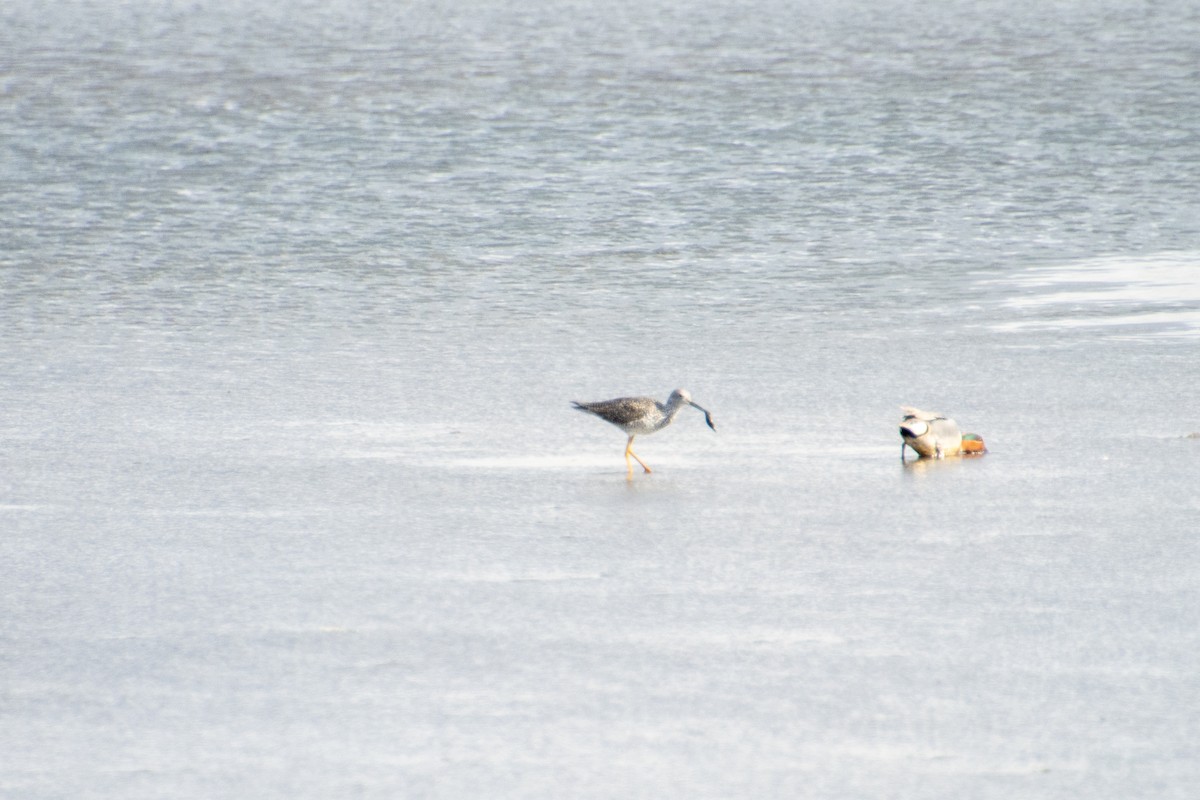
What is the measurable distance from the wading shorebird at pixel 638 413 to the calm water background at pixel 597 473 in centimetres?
16

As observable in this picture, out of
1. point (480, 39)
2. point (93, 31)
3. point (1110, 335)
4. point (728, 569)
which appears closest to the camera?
point (728, 569)

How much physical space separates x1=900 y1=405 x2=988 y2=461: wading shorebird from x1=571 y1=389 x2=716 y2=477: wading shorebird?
2.50 ft

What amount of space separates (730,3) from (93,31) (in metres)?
15.3

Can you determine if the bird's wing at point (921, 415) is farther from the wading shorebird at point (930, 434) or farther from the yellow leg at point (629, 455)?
the yellow leg at point (629, 455)

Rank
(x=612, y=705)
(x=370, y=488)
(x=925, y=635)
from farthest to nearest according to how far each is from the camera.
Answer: (x=370, y=488)
(x=925, y=635)
(x=612, y=705)

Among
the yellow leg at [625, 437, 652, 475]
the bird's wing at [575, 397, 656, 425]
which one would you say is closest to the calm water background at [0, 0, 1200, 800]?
the yellow leg at [625, 437, 652, 475]

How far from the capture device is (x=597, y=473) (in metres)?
8.39

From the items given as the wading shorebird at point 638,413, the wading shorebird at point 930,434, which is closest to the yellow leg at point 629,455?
the wading shorebird at point 638,413

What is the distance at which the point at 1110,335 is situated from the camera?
10938mm

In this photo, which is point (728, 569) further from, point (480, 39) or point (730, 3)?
point (730, 3)

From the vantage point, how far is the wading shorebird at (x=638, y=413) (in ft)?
27.8

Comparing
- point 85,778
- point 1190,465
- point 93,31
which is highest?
point 93,31

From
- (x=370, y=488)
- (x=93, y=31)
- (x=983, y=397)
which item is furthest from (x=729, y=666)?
(x=93, y=31)

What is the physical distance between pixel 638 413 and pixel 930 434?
43.8 inches
